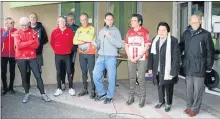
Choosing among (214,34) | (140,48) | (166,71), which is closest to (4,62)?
(140,48)

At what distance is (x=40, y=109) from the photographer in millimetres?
6055

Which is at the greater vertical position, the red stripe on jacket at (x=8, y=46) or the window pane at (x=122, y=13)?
the window pane at (x=122, y=13)

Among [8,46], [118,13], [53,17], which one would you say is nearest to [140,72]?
[8,46]

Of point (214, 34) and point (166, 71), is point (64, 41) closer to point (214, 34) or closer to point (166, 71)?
point (166, 71)

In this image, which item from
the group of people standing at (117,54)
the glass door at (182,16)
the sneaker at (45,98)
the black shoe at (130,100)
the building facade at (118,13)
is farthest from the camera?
the glass door at (182,16)

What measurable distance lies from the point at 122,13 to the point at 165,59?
12.0ft

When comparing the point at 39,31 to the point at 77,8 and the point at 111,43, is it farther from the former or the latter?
the point at 111,43

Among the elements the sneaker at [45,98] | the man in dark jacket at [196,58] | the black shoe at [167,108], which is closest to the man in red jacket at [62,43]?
the sneaker at [45,98]

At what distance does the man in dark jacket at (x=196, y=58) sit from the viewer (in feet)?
17.7

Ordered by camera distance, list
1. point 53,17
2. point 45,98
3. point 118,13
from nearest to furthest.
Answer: point 45,98 → point 53,17 → point 118,13

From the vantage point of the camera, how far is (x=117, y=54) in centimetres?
638

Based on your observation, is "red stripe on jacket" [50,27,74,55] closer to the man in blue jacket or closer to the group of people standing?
the group of people standing

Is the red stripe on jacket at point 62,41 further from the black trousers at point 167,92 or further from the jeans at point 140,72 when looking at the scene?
the black trousers at point 167,92

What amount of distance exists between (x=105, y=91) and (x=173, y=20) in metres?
3.70
